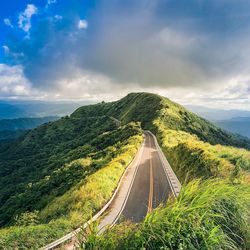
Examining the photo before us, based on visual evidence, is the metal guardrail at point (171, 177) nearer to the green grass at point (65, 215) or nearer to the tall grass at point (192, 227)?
the green grass at point (65, 215)

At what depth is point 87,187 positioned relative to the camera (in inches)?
845

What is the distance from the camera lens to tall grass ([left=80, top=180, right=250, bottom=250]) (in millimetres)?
4707

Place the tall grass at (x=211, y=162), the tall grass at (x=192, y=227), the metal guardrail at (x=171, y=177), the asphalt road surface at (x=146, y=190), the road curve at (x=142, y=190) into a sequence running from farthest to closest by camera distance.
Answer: the metal guardrail at (x=171, y=177) → the asphalt road surface at (x=146, y=190) → the road curve at (x=142, y=190) → the tall grass at (x=211, y=162) → the tall grass at (x=192, y=227)

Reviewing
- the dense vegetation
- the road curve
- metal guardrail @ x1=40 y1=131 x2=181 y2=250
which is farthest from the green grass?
the road curve

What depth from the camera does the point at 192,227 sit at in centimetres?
486

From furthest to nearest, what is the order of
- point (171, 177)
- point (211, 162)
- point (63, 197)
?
1. point (171, 177)
2. point (63, 197)
3. point (211, 162)

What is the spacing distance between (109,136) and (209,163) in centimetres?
4918

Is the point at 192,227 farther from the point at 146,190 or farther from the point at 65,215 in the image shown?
the point at 146,190

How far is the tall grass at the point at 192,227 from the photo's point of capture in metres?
4.71

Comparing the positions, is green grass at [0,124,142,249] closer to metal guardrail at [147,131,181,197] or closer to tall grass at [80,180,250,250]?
tall grass at [80,180,250,250]

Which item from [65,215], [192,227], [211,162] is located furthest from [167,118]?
[192,227]

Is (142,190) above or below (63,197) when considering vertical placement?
above

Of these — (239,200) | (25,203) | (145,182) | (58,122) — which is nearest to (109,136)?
(25,203)

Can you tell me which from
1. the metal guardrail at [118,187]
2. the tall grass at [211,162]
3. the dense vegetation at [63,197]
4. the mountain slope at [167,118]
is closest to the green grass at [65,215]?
the dense vegetation at [63,197]
